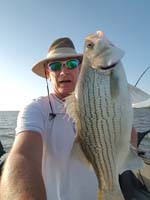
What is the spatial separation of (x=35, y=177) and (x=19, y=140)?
0.47 metres

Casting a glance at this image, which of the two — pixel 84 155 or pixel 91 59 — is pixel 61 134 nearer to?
pixel 84 155

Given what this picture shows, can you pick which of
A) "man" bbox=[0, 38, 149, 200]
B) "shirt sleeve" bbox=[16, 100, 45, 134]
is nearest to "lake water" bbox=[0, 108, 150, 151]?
"man" bbox=[0, 38, 149, 200]

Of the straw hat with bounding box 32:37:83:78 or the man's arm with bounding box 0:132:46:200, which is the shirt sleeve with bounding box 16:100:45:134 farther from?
the straw hat with bounding box 32:37:83:78

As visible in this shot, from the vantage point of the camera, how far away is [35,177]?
91.5 inches

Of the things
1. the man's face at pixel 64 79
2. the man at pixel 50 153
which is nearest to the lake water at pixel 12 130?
the man's face at pixel 64 79

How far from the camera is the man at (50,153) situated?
2.31m

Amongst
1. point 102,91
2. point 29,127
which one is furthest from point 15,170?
point 102,91

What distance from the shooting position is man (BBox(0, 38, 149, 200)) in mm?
2309

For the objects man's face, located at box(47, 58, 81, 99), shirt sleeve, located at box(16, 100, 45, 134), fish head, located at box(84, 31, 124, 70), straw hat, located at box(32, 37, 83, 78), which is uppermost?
fish head, located at box(84, 31, 124, 70)

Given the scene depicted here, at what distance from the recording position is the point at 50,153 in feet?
9.64

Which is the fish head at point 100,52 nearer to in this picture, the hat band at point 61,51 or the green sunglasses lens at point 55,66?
the green sunglasses lens at point 55,66

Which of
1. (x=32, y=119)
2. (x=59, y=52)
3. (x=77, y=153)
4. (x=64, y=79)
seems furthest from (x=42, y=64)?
(x=77, y=153)

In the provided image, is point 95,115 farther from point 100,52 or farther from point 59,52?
point 59,52

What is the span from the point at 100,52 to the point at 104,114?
0.46m
